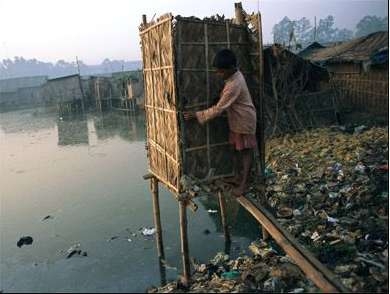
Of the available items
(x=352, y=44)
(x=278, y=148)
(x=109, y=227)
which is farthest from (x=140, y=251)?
(x=352, y=44)

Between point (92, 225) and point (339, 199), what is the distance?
5.19 m

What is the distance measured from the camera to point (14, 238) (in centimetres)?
845

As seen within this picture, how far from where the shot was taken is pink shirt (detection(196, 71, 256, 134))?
4789mm

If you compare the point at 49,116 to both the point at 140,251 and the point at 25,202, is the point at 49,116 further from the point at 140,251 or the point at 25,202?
the point at 140,251

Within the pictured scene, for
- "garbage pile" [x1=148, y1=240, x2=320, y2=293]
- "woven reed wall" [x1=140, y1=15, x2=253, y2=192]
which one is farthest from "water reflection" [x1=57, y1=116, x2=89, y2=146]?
"woven reed wall" [x1=140, y1=15, x2=253, y2=192]

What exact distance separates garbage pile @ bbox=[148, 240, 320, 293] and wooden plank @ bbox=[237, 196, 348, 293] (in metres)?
0.45

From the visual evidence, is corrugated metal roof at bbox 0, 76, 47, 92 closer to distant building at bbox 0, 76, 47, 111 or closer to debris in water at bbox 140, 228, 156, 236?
distant building at bbox 0, 76, 47, 111

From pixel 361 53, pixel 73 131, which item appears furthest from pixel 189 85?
pixel 73 131

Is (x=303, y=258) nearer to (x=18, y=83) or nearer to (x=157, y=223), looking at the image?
(x=157, y=223)

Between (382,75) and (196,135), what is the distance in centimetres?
1200

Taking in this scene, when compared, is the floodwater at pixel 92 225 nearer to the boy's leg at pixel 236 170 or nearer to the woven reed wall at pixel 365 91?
the boy's leg at pixel 236 170

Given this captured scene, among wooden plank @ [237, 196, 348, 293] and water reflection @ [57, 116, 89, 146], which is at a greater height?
wooden plank @ [237, 196, 348, 293]

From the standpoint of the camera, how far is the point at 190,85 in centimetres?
498

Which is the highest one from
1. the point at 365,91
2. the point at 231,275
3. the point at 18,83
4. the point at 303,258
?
the point at 18,83
